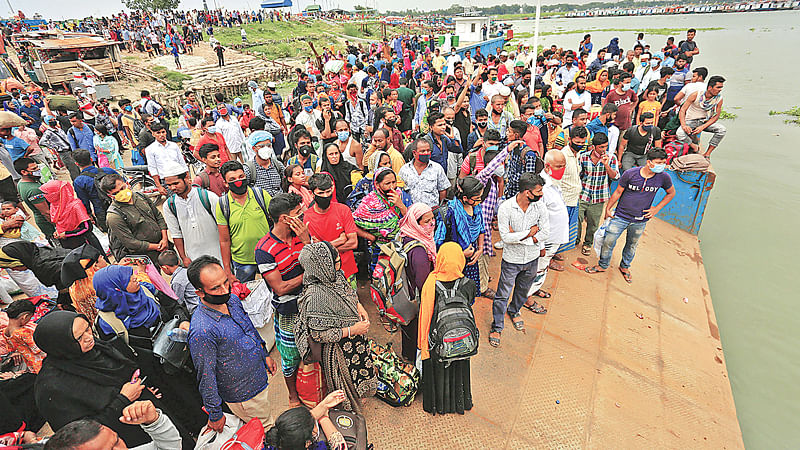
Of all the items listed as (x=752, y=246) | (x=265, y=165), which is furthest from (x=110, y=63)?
(x=752, y=246)

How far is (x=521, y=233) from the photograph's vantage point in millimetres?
3469

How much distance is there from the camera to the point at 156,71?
20828 mm

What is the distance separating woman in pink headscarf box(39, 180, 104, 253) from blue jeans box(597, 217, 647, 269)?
6248 mm

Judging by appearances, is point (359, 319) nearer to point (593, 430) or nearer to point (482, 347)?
point (482, 347)

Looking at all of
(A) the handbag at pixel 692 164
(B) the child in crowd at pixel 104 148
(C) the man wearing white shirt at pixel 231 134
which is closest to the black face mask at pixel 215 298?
(C) the man wearing white shirt at pixel 231 134

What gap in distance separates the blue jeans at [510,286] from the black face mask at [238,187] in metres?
2.55

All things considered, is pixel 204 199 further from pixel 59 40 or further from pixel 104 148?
pixel 59 40

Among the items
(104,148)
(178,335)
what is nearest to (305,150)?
(178,335)

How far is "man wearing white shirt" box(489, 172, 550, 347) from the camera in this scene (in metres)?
3.41

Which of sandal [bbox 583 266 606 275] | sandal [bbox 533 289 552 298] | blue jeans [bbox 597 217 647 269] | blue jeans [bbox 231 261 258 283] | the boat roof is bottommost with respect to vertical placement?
sandal [bbox 583 266 606 275]

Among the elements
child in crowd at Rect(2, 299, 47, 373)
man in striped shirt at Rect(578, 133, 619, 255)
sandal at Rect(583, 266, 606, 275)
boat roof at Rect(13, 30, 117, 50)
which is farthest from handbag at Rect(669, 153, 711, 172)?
boat roof at Rect(13, 30, 117, 50)

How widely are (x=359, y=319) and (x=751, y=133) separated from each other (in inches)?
608

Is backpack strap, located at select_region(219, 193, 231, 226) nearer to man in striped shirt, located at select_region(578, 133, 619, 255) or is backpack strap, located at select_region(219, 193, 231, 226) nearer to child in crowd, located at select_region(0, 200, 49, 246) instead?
child in crowd, located at select_region(0, 200, 49, 246)

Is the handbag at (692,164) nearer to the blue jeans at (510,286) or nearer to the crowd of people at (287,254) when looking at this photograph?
the crowd of people at (287,254)
